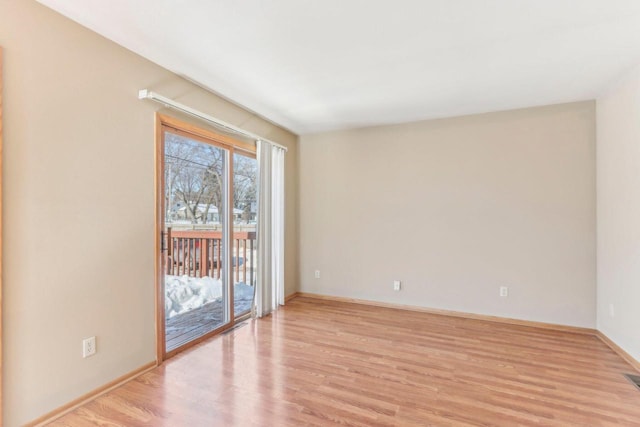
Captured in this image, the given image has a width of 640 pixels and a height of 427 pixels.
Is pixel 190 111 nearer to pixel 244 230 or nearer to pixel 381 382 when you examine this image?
pixel 244 230

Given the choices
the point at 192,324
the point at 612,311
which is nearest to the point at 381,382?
the point at 192,324

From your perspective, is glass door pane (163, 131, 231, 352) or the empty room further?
glass door pane (163, 131, 231, 352)

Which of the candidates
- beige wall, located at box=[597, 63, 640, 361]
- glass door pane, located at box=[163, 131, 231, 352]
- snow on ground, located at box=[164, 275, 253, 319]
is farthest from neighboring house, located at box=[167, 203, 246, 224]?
beige wall, located at box=[597, 63, 640, 361]

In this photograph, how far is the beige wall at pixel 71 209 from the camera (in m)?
1.69

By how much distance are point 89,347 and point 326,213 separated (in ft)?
10.3

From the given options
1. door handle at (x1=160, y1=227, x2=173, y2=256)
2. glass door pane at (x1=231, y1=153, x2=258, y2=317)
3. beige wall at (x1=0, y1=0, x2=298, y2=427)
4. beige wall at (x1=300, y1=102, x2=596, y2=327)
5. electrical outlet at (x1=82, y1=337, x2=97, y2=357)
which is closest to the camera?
beige wall at (x1=0, y1=0, x2=298, y2=427)

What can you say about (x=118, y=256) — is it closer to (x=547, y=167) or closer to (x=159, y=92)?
(x=159, y=92)

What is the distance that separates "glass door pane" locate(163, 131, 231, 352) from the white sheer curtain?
1.55ft

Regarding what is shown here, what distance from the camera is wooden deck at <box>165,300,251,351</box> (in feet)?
9.30

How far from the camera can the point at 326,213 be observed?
4539 mm

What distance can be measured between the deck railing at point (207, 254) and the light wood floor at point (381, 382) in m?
0.70

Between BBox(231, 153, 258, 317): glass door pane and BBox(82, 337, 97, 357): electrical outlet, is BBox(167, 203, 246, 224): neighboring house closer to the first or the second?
BBox(231, 153, 258, 317): glass door pane

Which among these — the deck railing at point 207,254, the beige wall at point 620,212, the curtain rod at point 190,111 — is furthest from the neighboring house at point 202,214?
the beige wall at point 620,212

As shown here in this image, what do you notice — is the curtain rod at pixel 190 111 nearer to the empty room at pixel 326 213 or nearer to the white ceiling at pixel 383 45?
the empty room at pixel 326 213
